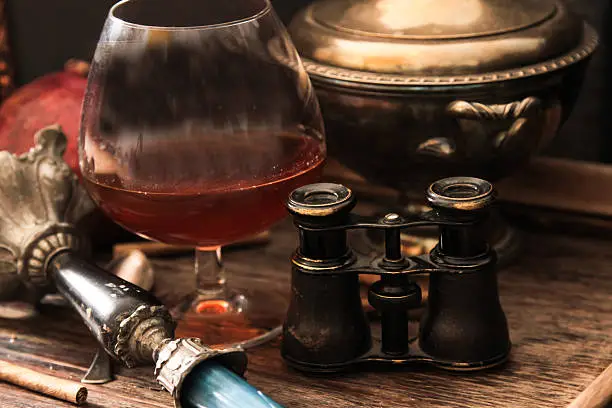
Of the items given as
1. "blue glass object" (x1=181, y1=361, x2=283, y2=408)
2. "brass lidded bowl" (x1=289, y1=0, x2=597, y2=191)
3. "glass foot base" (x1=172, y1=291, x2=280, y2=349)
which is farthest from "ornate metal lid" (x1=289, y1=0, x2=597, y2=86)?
"blue glass object" (x1=181, y1=361, x2=283, y2=408)

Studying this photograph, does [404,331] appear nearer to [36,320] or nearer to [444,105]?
[444,105]

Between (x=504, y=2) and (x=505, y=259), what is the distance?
25 cm

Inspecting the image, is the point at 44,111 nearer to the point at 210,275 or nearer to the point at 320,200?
the point at 210,275

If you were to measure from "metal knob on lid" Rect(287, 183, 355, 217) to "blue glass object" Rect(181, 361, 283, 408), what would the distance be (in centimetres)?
14

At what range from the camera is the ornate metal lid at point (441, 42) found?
1.00 metres

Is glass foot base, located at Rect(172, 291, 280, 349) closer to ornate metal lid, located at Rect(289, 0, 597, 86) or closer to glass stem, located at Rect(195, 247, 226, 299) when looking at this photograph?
glass stem, located at Rect(195, 247, 226, 299)

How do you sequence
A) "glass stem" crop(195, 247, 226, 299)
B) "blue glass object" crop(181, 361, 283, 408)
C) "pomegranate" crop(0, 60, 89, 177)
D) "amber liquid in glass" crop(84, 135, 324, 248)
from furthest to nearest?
"pomegranate" crop(0, 60, 89, 177) < "glass stem" crop(195, 247, 226, 299) < "amber liquid in glass" crop(84, 135, 324, 248) < "blue glass object" crop(181, 361, 283, 408)

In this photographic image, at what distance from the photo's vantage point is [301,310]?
89cm

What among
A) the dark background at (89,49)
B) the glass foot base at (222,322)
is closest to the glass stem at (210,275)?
the glass foot base at (222,322)

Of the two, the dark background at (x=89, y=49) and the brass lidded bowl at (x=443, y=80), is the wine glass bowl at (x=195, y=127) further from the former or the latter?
the dark background at (x=89, y=49)

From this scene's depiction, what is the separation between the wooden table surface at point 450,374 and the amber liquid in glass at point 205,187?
118 millimetres

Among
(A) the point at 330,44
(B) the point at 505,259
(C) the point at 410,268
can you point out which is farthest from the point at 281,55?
(B) the point at 505,259

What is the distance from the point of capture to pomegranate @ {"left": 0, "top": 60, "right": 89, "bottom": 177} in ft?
3.92

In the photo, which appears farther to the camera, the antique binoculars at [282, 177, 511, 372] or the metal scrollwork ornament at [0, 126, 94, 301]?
the metal scrollwork ornament at [0, 126, 94, 301]
